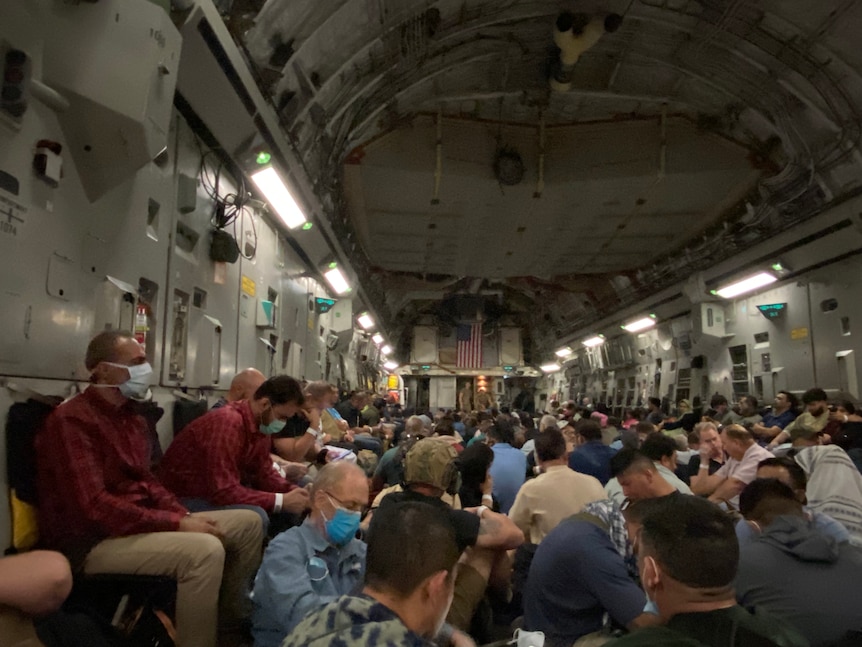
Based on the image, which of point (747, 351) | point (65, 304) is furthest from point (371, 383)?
point (65, 304)

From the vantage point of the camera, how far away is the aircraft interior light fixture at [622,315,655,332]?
1376cm

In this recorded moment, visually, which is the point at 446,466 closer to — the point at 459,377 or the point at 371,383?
the point at 371,383

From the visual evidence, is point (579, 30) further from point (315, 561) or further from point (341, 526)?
point (315, 561)

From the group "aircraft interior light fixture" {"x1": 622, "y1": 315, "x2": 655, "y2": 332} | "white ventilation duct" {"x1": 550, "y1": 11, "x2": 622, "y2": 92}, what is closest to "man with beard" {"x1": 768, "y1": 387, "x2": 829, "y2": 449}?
"white ventilation duct" {"x1": 550, "y1": 11, "x2": 622, "y2": 92}

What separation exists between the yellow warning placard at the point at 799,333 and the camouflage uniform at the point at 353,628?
9.11 metres

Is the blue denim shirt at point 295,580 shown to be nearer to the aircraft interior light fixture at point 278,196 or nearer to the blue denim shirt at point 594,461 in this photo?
the blue denim shirt at point 594,461

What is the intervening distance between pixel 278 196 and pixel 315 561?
446 centimetres

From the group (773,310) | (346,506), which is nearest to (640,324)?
(773,310)

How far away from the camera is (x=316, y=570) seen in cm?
240

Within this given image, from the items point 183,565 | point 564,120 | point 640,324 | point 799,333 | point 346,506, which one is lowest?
point 183,565

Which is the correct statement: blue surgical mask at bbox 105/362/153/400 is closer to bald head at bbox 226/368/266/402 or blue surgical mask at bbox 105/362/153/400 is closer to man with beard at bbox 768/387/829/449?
bald head at bbox 226/368/266/402

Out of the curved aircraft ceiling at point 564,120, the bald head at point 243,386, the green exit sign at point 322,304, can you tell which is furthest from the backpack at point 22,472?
the green exit sign at point 322,304

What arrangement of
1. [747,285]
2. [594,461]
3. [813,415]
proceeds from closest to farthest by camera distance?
[594,461] → [813,415] → [747,285]

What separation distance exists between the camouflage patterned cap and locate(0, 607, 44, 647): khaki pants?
5.23ft
